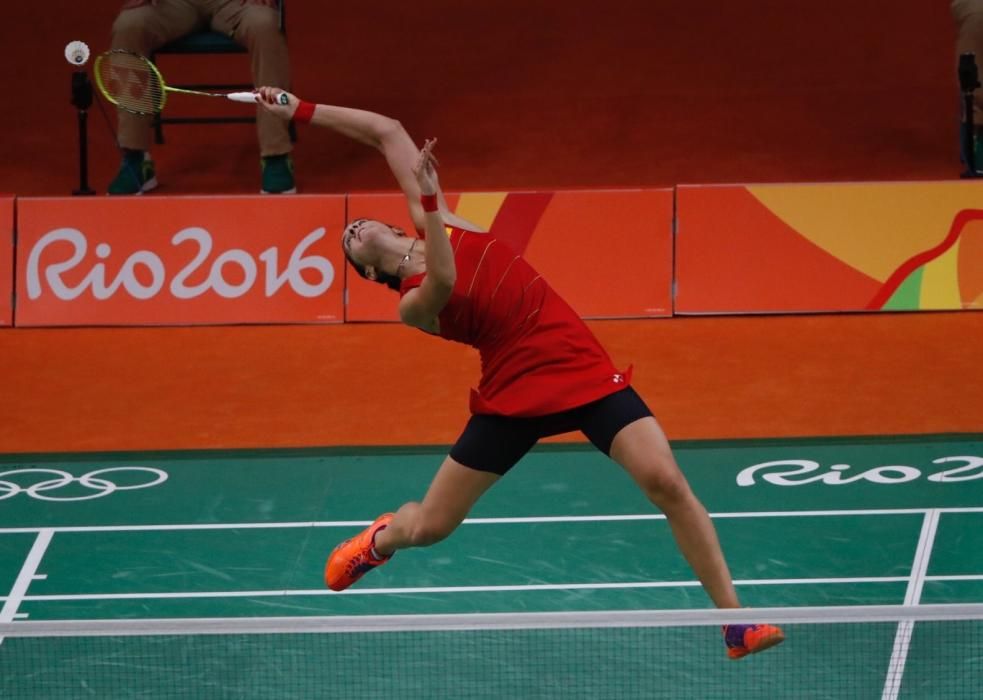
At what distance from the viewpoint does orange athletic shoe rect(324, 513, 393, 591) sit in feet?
18.1

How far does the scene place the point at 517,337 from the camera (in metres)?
5.09

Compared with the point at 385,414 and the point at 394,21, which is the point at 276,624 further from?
the point at 394,21

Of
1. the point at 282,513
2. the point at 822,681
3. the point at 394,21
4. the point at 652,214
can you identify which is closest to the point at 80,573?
the point at 282,513

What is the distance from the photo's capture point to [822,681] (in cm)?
527

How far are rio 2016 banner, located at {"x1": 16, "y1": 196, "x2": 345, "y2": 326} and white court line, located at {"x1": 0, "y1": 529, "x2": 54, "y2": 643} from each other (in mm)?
2809

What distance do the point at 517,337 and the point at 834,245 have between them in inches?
179

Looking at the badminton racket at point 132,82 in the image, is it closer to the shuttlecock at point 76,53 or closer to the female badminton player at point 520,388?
the shuttlecock at point 76,53

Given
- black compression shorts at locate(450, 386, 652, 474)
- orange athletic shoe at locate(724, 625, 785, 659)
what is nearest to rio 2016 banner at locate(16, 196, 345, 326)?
black compression shorts at locate(450, 386, 652, 474)

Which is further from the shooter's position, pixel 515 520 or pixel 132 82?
pixel 132 82

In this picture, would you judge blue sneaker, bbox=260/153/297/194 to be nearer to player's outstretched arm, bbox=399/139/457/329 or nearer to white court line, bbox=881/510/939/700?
white court line, bbox=881/510/939/700

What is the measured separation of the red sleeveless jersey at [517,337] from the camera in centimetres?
502

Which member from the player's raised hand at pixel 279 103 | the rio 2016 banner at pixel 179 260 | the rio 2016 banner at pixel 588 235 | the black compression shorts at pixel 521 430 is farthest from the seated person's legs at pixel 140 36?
the black compression shorts at pixel 521 430

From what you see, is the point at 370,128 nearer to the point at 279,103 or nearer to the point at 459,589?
the point at 279,103

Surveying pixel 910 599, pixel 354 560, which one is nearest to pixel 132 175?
pixel 354 560
